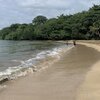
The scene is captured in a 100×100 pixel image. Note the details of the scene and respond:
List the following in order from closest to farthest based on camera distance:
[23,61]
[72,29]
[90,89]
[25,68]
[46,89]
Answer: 1. [90,89]
2. [46,89]
3. [25,68]
4. [23,61]
5. [72,29]

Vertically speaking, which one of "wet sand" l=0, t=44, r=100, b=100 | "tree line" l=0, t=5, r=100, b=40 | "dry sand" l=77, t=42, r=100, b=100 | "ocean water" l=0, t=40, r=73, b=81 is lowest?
"ocean water" l=0, t=40, r=73, b=81

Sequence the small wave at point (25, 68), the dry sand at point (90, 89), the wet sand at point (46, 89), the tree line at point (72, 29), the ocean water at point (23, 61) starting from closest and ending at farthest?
the dry sand at point (90, 89) < the wet sand at point (46, 89) < the small wave at point (25, 68) < the ocean water at point (23, 61) < the tree line at point (72, 29)

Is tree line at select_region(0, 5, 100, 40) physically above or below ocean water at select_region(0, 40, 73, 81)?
above

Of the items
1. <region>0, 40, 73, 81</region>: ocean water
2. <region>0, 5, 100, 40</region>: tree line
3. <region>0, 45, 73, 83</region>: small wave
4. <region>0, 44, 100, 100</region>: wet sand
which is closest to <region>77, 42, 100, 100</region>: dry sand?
<region>0, 44, 100, 100</region>: wet sand

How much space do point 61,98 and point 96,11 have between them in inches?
3878

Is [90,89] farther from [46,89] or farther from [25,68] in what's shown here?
[25,68]

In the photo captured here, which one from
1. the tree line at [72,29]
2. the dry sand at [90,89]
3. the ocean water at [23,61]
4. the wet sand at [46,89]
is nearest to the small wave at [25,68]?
the ocean water at [23,61]

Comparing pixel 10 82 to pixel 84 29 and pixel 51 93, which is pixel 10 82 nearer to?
pixel 51 93

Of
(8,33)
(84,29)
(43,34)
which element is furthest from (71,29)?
(8,33)

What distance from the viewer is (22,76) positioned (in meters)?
16.5

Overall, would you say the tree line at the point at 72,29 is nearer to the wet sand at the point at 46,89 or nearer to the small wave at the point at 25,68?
the small wave at the point at 25,68

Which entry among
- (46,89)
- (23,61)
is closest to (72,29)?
(23,61)

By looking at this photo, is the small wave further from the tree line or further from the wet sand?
the tree line

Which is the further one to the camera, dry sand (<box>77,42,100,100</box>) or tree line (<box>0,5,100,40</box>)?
tree line (<box>0,5,100,40</box>)
